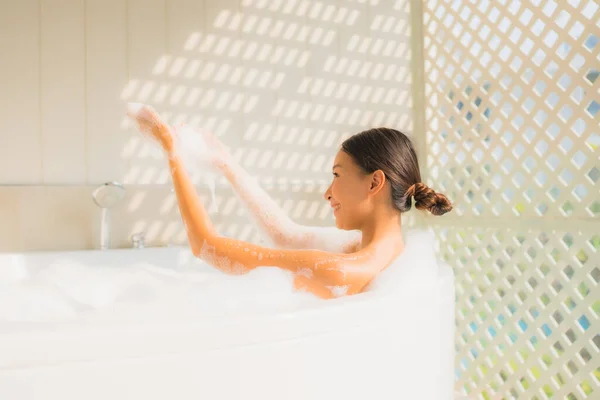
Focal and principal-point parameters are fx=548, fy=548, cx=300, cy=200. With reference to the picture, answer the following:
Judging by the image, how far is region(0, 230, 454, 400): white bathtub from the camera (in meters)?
0.81

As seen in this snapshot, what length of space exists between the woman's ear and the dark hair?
0.01m

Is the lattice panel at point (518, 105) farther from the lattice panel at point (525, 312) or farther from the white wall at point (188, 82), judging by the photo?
the white wall at point (188, 82)

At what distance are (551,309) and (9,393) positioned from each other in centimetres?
211

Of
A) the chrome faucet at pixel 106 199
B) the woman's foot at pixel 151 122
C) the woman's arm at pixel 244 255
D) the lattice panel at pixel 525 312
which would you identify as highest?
the woman's foot at pixel 151 122

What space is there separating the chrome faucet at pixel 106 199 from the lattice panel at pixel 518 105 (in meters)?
1.65

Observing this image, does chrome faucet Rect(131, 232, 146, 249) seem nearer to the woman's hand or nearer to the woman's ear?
the woman's hand

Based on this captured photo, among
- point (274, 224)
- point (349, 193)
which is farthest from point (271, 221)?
point (349, 193)

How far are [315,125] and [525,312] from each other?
1.33 metres

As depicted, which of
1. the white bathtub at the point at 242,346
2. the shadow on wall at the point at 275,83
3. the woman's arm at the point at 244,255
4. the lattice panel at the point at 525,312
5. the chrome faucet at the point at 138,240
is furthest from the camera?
the shadow on wall at the point at 275,83

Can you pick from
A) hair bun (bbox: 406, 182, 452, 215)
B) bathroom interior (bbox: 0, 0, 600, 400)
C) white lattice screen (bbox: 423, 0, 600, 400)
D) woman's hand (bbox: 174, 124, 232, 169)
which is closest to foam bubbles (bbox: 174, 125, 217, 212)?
woman's hand (bbox: 174, 124, 232, 169)

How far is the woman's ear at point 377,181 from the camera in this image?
56.9 inches

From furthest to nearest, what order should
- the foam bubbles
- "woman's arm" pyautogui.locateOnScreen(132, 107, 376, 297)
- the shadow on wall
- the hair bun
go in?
the shadow on wall, the foam bubbles, the hair bun, "woman's arm" pyautogui.locateOnScreen(132, 107, 376, 297)

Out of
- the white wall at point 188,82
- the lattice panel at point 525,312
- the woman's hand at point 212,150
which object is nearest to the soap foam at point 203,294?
the woman's hand at point 212,150

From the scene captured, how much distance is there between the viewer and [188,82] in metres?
2.51
